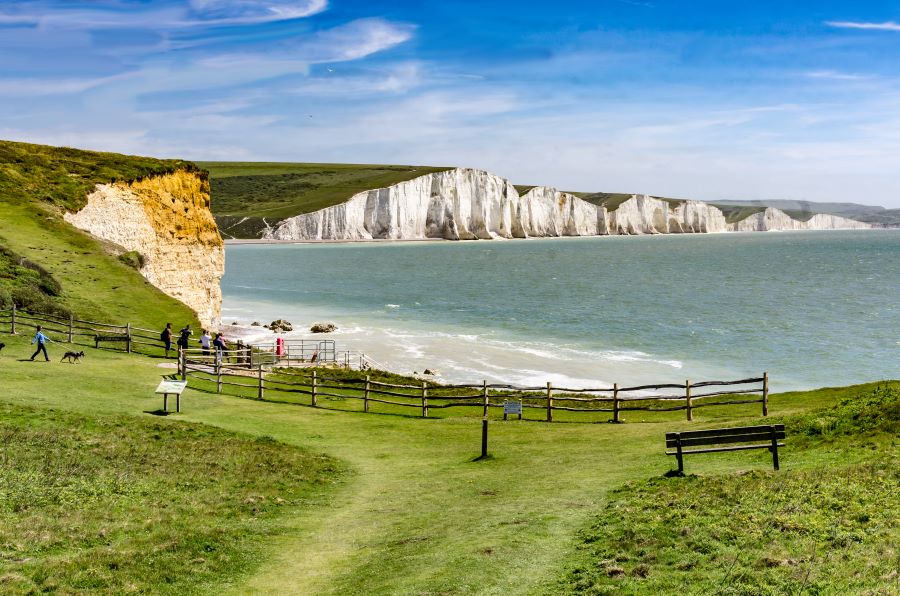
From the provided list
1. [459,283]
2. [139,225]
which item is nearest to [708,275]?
[459,283]

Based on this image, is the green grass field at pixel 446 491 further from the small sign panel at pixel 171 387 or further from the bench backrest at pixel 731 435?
the small sign panel at pixel 171 387

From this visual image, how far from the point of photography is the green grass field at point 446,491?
1108 centimetres

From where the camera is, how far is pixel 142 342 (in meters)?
37.0

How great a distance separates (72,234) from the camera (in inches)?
1901

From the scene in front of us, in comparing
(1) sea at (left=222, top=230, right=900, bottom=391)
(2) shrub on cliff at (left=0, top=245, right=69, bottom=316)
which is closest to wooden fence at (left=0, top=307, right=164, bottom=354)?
(2) shrub on cliff at (left=0, top=245, right=69, bottom=316)

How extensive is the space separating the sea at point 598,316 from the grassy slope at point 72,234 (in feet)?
46.2

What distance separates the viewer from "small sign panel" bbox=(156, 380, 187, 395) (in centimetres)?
2308

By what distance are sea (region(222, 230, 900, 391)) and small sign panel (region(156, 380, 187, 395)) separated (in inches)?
812

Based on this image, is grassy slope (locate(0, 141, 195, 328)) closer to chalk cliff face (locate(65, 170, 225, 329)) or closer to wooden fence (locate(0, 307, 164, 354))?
chalk cliff face (locate(65, 170, 225, 329))

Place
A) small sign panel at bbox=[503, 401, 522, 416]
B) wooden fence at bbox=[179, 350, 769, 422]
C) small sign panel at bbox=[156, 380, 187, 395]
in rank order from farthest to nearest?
wooden fence at bbox=[179, 350, 769, 422] → small sign panel at bbox=[503, 401, 522, 416] → small sign panel at bbox=[156, 380, 187, 395]

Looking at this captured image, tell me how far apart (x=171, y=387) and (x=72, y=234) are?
99.8ft

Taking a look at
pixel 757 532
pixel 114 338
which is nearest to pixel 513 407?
pixel 757 532

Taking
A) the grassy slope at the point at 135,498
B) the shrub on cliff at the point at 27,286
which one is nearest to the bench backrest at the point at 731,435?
the grassy slope at the point at 135,498

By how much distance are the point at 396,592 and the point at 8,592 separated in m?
5.35
